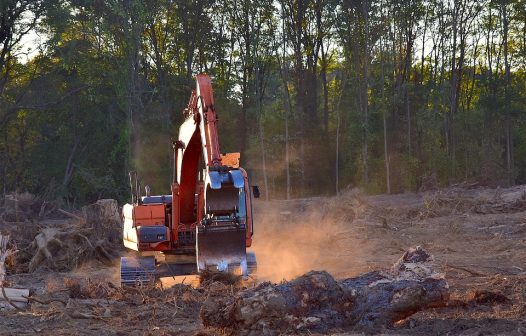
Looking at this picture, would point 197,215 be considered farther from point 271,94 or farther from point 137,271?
point 271,94

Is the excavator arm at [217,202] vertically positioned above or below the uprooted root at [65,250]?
above

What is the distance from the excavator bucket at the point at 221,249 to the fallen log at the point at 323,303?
2.53 meters

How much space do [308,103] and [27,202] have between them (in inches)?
797

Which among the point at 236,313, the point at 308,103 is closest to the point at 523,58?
the point at 308,103

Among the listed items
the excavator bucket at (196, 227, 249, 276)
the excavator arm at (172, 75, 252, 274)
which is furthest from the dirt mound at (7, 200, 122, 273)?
the excavator bucket at (196, 227, 249, 276)

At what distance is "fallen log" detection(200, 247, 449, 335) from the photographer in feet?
25.8

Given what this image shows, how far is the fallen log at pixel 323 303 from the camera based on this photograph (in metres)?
7.86

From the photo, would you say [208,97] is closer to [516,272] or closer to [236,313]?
[236,313]

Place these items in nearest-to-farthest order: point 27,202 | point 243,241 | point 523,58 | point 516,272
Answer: point 243,241 < point 516,272 < point 27,202 < point 523,58

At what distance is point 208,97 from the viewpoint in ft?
38.8

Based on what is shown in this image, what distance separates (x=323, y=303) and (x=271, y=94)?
36.2m

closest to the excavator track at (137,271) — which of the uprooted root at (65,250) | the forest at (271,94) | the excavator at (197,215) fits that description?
the excavator at (197,215)

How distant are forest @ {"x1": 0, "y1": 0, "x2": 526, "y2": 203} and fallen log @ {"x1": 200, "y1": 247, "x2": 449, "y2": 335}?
1046 inches

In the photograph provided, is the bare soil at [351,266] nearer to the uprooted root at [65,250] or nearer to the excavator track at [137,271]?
the uprooted root at [65,250]
